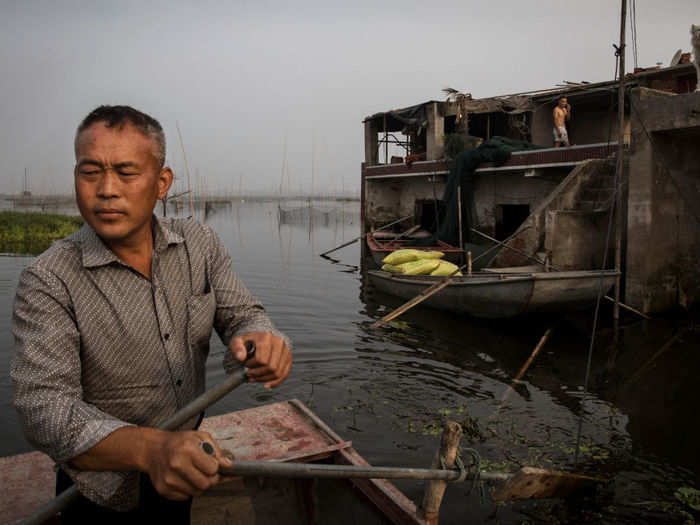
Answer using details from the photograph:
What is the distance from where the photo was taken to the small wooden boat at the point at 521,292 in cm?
897

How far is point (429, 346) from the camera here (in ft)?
29.2

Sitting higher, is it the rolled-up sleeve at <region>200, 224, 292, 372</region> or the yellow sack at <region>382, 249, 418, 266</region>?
the rolled-up sleeve at <region>200, 224, 292, 372</region>

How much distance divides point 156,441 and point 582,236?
1113cm

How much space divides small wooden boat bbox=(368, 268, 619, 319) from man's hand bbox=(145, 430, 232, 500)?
8.32m

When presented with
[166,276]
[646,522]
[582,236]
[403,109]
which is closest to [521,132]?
[403,109]

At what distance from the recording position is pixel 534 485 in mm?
3000

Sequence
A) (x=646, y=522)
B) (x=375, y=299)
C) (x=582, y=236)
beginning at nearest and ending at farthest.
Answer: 1. (x=646, y=522)
2. (x=582, y=236)
3. (x=375, y=299)

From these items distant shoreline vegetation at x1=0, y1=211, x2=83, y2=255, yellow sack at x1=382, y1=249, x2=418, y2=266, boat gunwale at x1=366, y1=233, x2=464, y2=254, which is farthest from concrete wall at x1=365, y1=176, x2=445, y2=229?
distant shoreline vegetation at x1=0, y1=211, x2=83, y2=255

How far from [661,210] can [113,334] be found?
33.2 ft

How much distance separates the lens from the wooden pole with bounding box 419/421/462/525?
2.55m

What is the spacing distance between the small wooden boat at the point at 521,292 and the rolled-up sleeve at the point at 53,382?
8.26 meters

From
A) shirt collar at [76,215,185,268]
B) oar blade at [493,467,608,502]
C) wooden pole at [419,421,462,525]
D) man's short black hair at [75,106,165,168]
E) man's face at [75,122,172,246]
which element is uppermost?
man's short black hair at [75,106,165,168]

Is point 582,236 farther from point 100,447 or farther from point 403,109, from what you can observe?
point 403,109

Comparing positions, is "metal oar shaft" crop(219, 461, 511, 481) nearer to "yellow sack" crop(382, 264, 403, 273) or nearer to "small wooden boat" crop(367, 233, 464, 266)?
"yellow sack" crop(382, 264, 403, 273)
